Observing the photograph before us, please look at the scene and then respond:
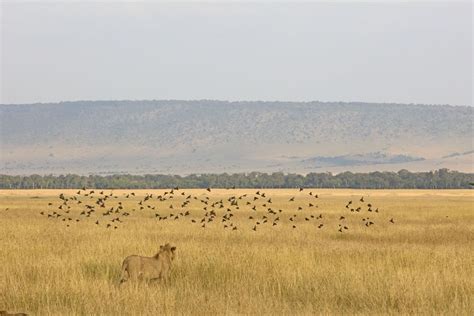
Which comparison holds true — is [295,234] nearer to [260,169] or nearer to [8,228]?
[8,228]

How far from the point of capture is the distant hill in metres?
166

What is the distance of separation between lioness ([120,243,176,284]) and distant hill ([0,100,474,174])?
460 feet

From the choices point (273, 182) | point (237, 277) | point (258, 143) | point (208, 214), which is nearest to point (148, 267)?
point (237, 277)

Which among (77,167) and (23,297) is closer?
(23,297)

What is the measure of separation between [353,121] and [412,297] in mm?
178684

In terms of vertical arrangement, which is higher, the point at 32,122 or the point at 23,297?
the point at 32,122

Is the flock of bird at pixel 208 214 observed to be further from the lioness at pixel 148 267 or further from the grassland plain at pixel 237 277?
the lioness at pixel 148 267

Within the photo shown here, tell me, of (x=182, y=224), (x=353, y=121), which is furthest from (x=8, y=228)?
(x=353, y=121)

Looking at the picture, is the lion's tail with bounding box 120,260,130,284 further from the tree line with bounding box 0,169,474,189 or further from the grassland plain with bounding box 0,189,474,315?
the tree line with bounding box 0,169,474,189

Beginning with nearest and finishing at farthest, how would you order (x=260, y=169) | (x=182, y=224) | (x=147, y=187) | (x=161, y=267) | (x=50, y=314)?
(x=50, y=314), (x=161, y=267), (x=182, y=224), (x=147, y=187), (x=260, y=169)

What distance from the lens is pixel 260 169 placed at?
528 ft

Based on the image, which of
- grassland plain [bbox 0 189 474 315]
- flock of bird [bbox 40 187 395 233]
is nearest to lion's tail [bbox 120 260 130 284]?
grassland plain [bbox 0 189 474 315]

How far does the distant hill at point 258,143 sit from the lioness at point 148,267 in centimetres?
14033

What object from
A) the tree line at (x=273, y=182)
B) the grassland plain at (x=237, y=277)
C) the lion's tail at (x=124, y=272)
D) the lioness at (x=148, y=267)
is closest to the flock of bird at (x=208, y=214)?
the grassland plain at (x=237, y=277)
